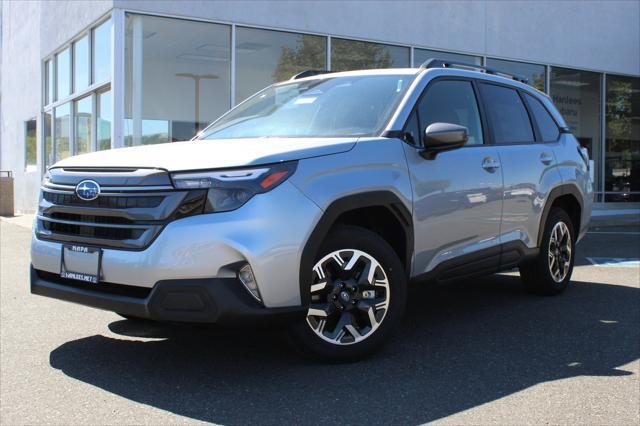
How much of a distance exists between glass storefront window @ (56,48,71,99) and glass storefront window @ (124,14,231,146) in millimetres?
3909

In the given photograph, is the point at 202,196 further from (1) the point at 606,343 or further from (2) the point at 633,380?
(1) the point at 606,343

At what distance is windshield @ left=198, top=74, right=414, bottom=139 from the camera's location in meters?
4.53

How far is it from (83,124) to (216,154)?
444 inches

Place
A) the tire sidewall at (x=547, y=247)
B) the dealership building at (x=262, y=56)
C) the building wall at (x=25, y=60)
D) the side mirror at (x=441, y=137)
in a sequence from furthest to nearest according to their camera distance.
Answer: the building wall at (x=25, y=60)
the dealership building at (x=262, y=56)
the tire sidewall at (x=547, y=247)
the side mirror at (x=441, y=137)

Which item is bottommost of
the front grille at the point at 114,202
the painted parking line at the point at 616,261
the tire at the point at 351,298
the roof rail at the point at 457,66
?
the painted parking line at the point at 616,261

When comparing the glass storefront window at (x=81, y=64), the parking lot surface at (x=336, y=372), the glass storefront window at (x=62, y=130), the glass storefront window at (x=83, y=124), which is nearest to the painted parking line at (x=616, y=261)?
the parking lot surface at (x=336, y=372)

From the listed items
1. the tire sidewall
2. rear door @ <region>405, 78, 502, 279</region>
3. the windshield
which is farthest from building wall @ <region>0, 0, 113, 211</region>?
the tire sidewall

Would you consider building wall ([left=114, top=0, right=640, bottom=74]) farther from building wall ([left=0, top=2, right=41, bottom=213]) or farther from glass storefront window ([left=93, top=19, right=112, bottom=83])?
building wall ([left=0, top=2, right=41, bottom=213])

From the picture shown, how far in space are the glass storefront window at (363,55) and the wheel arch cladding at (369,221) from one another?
9.29 m

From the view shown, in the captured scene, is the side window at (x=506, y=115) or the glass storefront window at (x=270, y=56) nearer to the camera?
the side window at (x=506, y=115)

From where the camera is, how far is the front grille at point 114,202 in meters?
3.59

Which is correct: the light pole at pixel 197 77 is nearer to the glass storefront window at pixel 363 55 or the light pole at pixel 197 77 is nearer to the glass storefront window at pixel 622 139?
the glass storefront window at pixel 363 55

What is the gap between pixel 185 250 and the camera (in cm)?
349

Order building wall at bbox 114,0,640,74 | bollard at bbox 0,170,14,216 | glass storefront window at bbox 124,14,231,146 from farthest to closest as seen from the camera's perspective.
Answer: bollard at bbox 0,170,14,216
building wall at bbox 114,0,640,74
glass storefront window at bbox 124,14,231,146
